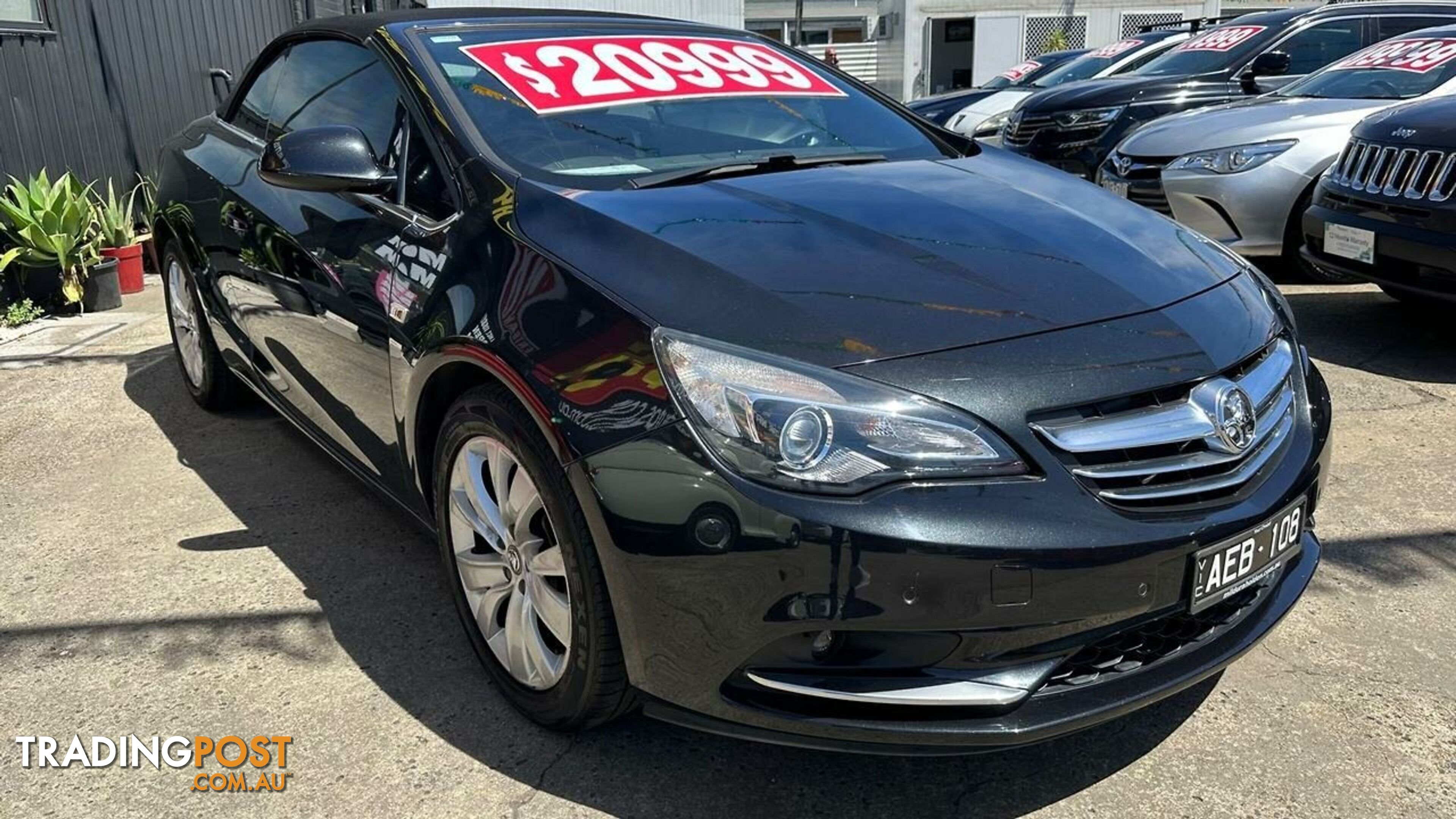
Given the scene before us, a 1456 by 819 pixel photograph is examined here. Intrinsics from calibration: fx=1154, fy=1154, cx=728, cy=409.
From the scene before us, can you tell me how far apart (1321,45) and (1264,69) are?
0.75 meters

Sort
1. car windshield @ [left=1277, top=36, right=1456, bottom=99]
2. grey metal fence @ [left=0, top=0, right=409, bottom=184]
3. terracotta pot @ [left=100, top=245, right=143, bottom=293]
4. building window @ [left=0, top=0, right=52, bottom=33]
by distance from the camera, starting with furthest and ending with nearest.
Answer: terracotta pot @ [left=100, top=245, right=143, bottom=293] < grey metal fence @ [left=0, top=0, right=409, bottom=184] < building window @ [left=0, top=0, right=52, bottom=33] < car windshield @ [left=1277, top=36, right=1456, bottom=99]

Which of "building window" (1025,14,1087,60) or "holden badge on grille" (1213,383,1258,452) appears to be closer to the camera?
"holden badge on grille" (1213,383,1258,452)

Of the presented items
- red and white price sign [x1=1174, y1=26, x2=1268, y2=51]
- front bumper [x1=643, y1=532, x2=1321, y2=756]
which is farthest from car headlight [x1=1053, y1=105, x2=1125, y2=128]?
front bumper [x1=643, y1=532, x2=1321, y2=756]

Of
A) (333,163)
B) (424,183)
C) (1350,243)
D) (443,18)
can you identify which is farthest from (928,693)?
(1350,243)

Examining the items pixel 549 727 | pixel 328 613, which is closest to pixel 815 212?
pixel 549 727

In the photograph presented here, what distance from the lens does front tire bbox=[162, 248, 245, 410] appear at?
423cm

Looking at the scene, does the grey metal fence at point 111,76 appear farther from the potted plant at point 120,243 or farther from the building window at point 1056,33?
the building window at point 1056,33

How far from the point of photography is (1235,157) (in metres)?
5.71

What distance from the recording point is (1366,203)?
4.69 m

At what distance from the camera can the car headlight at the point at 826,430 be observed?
183 centimetres

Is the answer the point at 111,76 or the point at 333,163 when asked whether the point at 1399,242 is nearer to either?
the point at 333,163

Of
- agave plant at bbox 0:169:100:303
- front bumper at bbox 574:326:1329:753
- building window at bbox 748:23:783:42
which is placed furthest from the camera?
building window at bbox 748:23:783:42

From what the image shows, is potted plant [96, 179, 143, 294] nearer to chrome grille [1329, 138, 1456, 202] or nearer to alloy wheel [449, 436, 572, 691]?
alloy wheel [449, 436, 572, 691]

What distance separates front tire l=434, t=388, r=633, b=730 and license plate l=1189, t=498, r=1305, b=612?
1012mm
